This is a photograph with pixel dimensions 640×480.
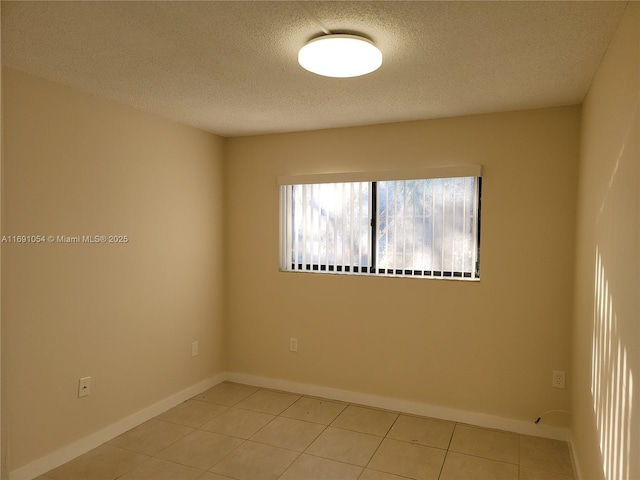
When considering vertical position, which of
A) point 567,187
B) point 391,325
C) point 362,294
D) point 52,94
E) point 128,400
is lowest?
point 128,400

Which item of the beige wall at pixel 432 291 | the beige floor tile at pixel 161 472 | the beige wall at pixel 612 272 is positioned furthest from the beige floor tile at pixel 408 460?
the beige floor tile at pixel 161 472

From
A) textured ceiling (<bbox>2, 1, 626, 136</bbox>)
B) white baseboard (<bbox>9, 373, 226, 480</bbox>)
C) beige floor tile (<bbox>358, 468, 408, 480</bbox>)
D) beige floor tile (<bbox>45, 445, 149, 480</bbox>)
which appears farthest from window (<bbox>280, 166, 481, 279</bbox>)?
beige floor tile (<bbox>45, 445, 149, 480</bbox>)

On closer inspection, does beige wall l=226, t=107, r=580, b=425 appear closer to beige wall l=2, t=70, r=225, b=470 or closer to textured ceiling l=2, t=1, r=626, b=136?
textured ceiling l=2, t=1, r=626, b=136

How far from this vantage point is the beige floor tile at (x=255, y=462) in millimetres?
2621

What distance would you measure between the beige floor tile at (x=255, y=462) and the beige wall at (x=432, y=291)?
103cm

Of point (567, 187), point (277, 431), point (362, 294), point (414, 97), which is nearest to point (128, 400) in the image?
point (277, 431)

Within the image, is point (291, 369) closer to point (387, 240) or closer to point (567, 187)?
point (387, 240)

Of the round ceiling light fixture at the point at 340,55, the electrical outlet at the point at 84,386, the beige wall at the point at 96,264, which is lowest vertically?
the electrical outlet at the point at 84,386

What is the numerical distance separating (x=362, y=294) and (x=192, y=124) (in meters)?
1.98

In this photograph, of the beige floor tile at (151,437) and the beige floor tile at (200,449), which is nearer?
the beige floor tile at (200,449)

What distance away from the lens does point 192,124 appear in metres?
3.67

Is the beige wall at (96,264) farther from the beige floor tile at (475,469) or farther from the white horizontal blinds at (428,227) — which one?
the beige floor tile at (475,469)

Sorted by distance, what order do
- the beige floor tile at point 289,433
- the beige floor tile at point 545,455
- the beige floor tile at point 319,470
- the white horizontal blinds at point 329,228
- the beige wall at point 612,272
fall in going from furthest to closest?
the white horizontal blinds at point 329,228 < the beige floor tile at point 289,433 < the beige floor tile at point 545,455 < the beige floor tile at point 319,470 < the beige wall at point 612,272

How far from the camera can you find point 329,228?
3.84 metres
